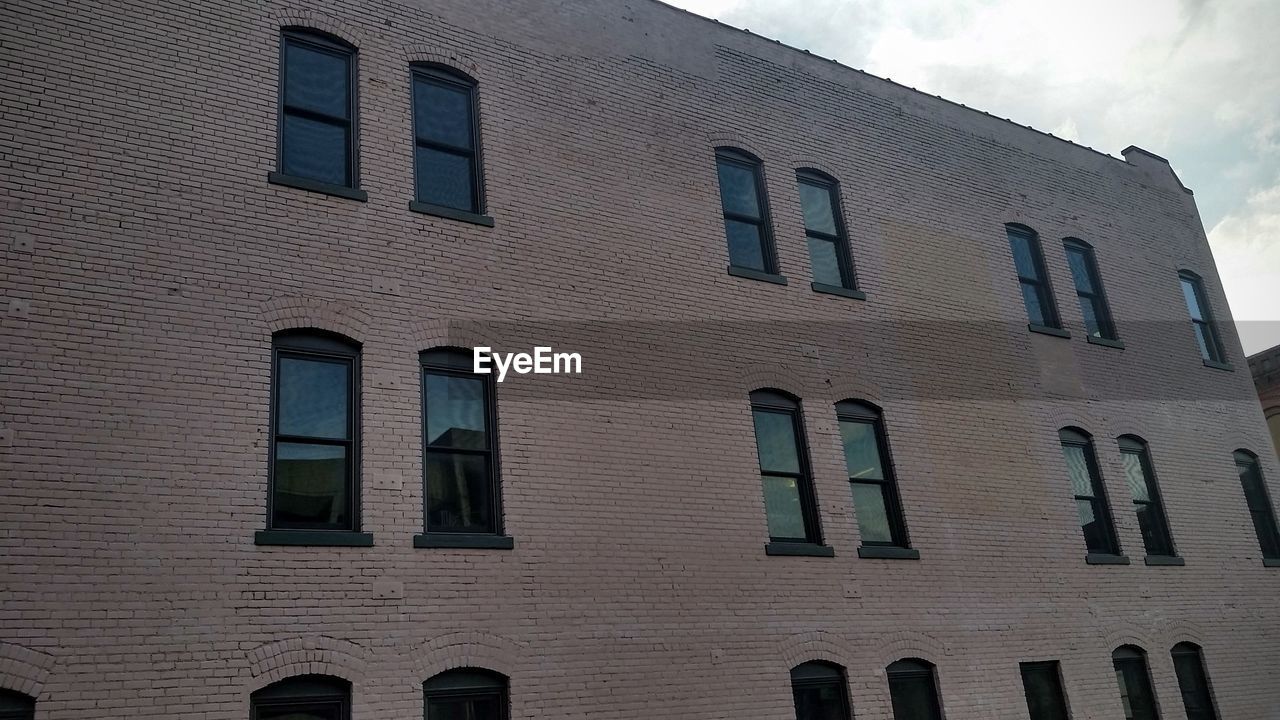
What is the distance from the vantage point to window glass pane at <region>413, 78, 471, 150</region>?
1189 cm

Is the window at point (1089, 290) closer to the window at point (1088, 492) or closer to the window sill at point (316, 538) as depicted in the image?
the window at point (1088, 492)

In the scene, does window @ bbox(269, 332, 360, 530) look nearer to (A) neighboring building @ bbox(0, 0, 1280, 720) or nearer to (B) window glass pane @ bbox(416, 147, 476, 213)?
(A) neighboring building @ bbox(0, 0, 1280, 720)

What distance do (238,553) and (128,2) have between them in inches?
230

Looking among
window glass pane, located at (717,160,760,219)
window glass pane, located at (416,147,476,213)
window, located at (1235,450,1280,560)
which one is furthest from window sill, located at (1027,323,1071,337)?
window glass pane, located at (416,147,476,213)

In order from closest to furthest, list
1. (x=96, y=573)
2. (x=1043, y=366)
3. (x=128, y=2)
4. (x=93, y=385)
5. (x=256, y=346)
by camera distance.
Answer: (x=96, y=573) → (x=93, y=385) → (x=256, y=346) → (x=128, y=2) → (x=1043, y=366)

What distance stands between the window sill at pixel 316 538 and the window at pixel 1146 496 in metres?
12.1

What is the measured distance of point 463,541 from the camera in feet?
32.7

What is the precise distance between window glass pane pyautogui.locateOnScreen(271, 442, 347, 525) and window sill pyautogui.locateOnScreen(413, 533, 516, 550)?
0.78 metres

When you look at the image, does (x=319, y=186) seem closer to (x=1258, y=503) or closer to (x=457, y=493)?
(x=457, y=493)

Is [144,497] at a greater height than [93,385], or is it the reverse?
[93,385]

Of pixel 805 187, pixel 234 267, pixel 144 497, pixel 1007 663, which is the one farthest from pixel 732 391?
pixel 144 497

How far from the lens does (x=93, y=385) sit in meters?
8.88

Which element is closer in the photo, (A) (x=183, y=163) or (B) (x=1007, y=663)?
(A) (x=183, y=163)

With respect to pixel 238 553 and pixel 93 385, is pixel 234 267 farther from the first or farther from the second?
pixel 238 553
